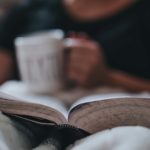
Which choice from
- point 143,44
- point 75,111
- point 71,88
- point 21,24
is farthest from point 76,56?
point 75,111

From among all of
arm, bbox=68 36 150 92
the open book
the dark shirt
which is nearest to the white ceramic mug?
arm, bbox=68 36 150 92

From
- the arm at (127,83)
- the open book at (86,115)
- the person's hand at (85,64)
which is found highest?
the open book at (86,115)

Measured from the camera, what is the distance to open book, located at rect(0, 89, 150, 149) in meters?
0.36

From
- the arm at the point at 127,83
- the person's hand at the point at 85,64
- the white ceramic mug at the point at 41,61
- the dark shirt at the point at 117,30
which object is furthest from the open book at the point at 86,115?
the dark shirt at the point at 117,30

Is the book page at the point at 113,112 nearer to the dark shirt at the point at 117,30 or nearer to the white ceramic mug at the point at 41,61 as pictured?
the white ceramic mug at the point at 41,61

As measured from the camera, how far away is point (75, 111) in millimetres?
371

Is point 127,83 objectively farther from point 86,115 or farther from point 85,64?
point 86,115

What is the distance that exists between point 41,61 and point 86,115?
0.54 metres

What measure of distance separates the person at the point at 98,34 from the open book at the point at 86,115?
25.1 inches

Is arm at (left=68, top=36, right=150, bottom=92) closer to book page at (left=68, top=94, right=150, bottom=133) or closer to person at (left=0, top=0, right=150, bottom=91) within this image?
person at (left=0, top=0, right=150, bottom=91)

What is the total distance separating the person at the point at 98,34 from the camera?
1.06 m

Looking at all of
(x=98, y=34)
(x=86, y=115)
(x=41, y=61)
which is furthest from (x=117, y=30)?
(x=86, y=115)

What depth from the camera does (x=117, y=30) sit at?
1.29 metres

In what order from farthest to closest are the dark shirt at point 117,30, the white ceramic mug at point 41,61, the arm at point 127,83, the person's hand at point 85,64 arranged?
the dark shirt at point 117,30 → the arm at point 127,83 → the person's hand at point 85,64 → the white ceramic mug at point 41,61
